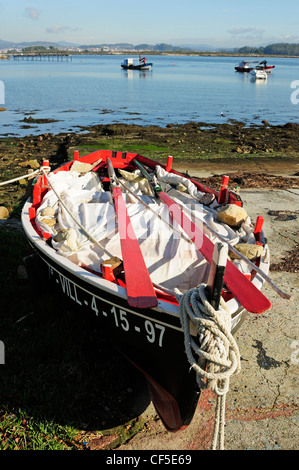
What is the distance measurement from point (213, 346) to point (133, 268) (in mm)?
1697

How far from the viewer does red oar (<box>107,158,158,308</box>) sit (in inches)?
158

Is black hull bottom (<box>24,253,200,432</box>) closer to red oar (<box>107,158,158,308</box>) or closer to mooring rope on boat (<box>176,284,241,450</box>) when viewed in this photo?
red oar (<box>107,158,158,308</box>)

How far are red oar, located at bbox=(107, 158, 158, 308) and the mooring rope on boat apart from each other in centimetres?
68

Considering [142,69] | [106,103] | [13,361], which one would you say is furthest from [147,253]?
[142,69]

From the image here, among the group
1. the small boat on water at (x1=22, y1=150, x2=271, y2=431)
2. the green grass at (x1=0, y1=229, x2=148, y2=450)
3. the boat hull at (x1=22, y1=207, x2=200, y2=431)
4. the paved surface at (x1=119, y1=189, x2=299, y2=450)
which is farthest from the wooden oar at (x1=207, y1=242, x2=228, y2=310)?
the green grass at (x1=0, y1=229, x2=148, y2=450)

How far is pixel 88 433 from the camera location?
4.23 meters

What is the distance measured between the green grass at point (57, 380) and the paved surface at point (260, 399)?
483mm

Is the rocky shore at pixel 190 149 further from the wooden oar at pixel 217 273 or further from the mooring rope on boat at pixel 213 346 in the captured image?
the wooden oar at pixel 217 273

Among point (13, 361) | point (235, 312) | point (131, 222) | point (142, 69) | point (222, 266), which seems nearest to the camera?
point (222, 266)

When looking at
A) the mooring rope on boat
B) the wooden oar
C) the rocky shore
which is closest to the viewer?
the wooden oar

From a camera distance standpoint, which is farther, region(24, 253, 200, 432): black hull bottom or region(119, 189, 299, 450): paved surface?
region(119, 189, 299, 450): paved surface

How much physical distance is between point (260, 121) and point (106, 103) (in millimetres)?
19685

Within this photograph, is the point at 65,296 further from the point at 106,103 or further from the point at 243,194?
the point at 106,103

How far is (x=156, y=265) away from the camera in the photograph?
17.5 feet
